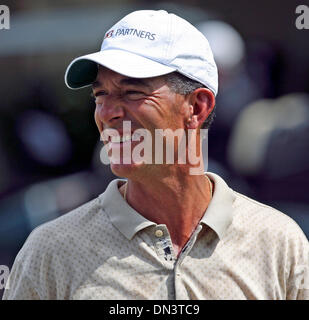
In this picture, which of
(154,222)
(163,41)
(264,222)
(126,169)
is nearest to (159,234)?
(154,222)

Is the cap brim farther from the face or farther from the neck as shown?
the neck

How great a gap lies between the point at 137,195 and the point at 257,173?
1.93m

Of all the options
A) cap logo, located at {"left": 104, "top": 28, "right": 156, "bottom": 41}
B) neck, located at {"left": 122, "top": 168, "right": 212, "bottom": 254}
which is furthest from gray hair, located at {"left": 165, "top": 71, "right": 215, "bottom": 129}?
neck, located at {"left": 122, "top": 168, "right": 212, "bottom": 254}

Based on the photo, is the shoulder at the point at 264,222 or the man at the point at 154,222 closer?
the man at the point at 154,222

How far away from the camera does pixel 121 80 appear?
1.96 m

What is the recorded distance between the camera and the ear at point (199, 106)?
6.79 ft

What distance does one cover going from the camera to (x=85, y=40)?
4.52 meters

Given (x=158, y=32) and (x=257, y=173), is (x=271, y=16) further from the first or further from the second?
(x=158, y=32)

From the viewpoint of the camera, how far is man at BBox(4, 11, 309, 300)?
1.92 meters

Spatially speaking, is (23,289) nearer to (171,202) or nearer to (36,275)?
(36,275)

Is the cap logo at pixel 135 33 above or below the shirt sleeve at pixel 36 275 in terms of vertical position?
above

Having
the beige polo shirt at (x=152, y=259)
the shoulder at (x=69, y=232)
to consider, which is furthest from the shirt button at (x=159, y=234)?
the shoulder at (x=69, y=232)

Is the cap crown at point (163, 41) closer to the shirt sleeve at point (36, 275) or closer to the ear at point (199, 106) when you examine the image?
the ear at point (199, 106)
